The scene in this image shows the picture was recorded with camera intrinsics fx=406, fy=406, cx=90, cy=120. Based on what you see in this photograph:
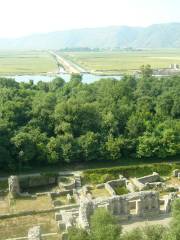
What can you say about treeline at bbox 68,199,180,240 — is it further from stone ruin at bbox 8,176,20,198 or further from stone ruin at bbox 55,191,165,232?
stone ruin at bbox 8,176,20,198

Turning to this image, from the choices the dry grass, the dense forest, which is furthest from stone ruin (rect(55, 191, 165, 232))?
the dense forest

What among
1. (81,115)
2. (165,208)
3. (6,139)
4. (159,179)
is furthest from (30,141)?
(165,208)

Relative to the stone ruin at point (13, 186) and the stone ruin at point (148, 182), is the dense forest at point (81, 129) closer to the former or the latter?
the stone ruin at point (148, 182)

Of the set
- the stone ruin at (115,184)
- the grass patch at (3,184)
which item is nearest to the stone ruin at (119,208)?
the stone ruin at (115,184)

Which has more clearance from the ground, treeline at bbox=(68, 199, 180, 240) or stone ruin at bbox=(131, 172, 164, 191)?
treeline at bbox=(68, 199, 180, 240)

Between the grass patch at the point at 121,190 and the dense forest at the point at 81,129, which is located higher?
the dense forest at the point at 81,129

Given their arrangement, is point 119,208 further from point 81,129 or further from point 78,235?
point 81,129
